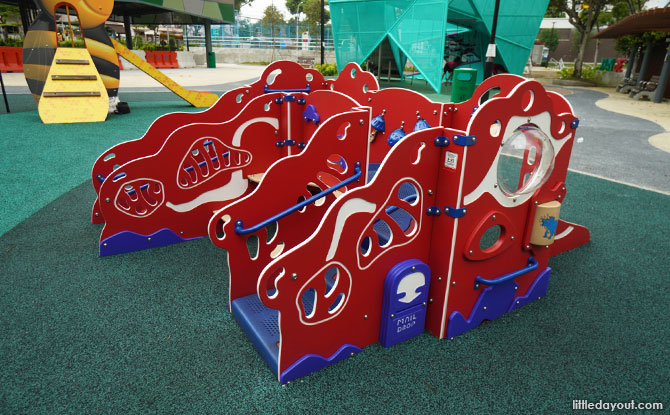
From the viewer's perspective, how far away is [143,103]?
1160 cm

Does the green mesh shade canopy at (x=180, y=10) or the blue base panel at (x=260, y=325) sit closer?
Result: the blue base panel at (x=260, y=325)

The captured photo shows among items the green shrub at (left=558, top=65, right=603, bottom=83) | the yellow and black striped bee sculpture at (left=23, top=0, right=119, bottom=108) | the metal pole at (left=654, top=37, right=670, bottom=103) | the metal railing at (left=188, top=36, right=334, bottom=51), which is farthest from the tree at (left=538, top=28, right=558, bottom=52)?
the yellow and black striped bee sculpture at (left=23, top=0, right=119, bottom=108)

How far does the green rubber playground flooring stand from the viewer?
1.97 m

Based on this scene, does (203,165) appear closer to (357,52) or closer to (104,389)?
(104,389)

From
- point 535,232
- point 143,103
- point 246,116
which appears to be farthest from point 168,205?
point 143,103

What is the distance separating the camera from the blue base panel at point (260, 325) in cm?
216

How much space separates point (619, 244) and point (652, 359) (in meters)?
1.64

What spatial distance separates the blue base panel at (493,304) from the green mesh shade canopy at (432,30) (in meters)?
13.0

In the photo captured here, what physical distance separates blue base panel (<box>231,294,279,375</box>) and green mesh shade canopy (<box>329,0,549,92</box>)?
13.6m

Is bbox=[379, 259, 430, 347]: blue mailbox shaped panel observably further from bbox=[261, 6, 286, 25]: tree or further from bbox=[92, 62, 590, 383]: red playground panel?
bbox=[261, 6, 286, 25]: tree

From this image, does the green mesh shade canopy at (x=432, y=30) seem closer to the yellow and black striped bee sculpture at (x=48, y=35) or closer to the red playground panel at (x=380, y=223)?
the yellow and black striped bee sculpture at (x=48, y=35)

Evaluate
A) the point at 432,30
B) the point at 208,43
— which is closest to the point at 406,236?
the point at 432,30

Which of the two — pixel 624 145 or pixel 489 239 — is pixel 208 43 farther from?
pixel 489 239

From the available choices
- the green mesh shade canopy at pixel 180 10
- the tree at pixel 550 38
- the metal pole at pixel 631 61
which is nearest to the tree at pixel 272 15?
the green mesh shade canopy at pixel 180 10
